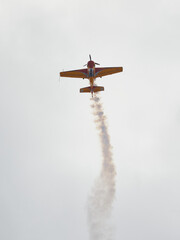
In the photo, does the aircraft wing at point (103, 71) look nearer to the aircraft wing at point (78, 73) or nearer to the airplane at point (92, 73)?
the airplane at point (92, 73)

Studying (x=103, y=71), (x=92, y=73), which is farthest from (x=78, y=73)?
(x=103, y=71)

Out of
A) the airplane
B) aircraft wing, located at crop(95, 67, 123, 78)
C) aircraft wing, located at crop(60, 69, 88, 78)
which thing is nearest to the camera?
the airplane

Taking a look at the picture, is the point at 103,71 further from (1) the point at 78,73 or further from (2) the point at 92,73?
(1) the point at 78,73

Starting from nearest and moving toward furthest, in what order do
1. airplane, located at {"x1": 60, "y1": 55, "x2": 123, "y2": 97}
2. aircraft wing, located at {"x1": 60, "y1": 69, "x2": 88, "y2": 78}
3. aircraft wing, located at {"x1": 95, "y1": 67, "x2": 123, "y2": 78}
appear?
1. airplane, located at {"x1": 60, "y1": 55, "x2": 123, "y2": 97}
2. aircraft wing, located at {"x1": 95, "y1": 67, "x2": 123, "y2": 78}
3. aircraft wing, located at {"x1": 60, "y1": 69, "x2": 88, "y2": 78}

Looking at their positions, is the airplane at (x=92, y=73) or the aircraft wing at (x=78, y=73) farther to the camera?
the aircraft wing at (x=78, y=73)

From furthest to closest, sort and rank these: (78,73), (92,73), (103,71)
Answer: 1. (78,73)
2. (103,71)
3. (92,73)

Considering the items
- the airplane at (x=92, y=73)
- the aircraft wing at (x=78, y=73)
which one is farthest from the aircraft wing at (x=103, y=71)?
the aircraft wing at (x=78, y=73)

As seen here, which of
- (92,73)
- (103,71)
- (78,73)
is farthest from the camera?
(78,73)

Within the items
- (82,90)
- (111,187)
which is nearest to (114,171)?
(111,187)

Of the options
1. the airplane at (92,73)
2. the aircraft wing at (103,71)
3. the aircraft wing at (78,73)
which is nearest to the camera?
the airplane at (92,73)

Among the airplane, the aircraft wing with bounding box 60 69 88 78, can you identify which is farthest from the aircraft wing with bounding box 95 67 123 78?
the aircraft wing with bounding box 60 69 88 78

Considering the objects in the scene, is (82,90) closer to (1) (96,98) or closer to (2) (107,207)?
(1) (96,98)

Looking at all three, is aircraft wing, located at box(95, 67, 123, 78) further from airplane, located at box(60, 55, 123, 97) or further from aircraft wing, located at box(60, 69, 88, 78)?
aircraft wing, located at box(60, 69, 88, 78)

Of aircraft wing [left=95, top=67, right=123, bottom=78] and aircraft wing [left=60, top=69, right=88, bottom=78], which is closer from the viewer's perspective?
aircraft wing [left=95, top=67, right=123, bottom=78]
